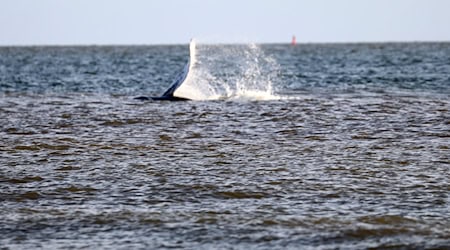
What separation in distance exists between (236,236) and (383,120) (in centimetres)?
1175

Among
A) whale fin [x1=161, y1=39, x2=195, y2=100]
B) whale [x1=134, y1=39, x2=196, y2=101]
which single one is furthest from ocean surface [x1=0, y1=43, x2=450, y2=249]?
whale fin [x1=161, y1=39, x2=195, y2=100]

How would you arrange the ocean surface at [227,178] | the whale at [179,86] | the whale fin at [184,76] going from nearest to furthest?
the ocean surface at [227,178], the whale at [179,86], the whale fin at [184,76]

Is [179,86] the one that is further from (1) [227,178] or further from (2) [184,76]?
(1) [227,178]

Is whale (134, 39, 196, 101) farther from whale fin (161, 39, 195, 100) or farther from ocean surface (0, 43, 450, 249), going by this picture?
ocean surface (0, 43, 450, 249)

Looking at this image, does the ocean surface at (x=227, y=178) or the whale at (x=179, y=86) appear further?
the whale at (x=179, y=86)

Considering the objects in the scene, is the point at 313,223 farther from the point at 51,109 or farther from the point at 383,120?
the point at 51,109

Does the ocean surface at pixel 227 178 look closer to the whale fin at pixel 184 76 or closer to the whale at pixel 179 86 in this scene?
the whale at pixel 179 86

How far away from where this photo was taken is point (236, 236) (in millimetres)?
10516

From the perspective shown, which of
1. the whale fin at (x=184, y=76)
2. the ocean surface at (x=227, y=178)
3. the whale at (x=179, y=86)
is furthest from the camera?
the whale fin at (x=184, y=76)

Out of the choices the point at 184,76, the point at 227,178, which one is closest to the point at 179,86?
the point at 184,76

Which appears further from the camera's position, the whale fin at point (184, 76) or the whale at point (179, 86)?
the whale fin at point (184, 76)

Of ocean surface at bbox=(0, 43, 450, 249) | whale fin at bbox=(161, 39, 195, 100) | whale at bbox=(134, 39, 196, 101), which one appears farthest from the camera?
whale fin at bbox=(161, 39, 195, 100)

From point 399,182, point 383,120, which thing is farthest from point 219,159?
point 383,120

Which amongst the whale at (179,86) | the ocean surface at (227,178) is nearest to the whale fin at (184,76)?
the whale at (179,86)
